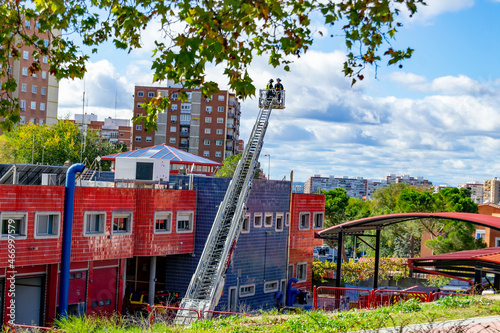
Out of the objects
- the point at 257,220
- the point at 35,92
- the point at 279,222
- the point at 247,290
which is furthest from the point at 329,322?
the point at 35,92

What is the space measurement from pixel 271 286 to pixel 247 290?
2360 millimetres

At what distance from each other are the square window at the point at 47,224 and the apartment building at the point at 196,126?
247 feet

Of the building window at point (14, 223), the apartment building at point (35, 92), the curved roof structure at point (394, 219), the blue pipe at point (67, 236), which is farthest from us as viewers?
the apartment building at point (35, 92)

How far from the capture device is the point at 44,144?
70125mm

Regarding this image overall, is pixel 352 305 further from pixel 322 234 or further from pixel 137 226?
pixel 137 226

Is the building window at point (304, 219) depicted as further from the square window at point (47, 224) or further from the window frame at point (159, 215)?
the square window at point (47, 224)

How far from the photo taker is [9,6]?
38.2 ft

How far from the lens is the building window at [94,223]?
24355 millimetres

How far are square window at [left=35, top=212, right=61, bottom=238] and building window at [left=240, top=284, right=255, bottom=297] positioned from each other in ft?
32.7

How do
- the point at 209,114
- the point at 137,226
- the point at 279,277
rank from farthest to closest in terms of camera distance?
the point at 209,114 < the point at 279,277 < the point at 137,226

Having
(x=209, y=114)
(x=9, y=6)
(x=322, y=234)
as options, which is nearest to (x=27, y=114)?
(x=209, y=114)

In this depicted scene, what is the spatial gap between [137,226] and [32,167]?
4.97m

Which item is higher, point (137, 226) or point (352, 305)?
point (137, 226)

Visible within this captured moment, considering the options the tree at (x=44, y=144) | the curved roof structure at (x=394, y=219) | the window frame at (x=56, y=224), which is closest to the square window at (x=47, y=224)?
the window frame at (x=56, y=224)
